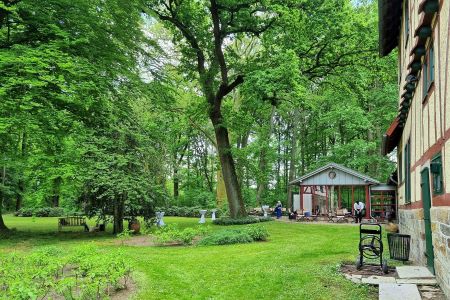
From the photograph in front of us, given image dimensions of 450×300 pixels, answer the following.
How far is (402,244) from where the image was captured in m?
8.98

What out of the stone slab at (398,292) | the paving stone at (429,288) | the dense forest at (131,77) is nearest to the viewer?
the stone slab at (398,292)

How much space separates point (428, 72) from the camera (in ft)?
23.0

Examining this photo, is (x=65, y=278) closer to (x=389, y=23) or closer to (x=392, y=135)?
(x=389, y=23)

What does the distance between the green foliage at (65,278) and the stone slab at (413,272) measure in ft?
17.5

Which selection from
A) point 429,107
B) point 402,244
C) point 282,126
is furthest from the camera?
point 282,126

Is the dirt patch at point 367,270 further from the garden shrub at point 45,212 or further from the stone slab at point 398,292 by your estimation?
the garden shrub at point 45,212

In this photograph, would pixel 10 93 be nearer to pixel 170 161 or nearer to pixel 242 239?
pixel 242 239

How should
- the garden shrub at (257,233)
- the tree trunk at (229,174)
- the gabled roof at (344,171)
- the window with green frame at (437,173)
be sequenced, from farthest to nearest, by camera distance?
the gabled roof at (344,171) → the tree trunk at (229,174) → the garden shrub at (257,233) → the window with green frame at (437,173)

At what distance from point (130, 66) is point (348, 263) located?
11.0 metres

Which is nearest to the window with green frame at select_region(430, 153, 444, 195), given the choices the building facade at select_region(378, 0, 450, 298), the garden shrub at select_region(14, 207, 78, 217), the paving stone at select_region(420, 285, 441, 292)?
the building facade at select_region(378, 0, 450, 298)

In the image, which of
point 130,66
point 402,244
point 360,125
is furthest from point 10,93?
point 360,125

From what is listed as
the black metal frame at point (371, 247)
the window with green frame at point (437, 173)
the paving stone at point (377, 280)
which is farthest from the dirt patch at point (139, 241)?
the window with green frame at point (437, 173)

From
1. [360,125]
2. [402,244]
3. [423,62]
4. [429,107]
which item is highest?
[360,125]

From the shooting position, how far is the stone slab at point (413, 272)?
24.1 feet
